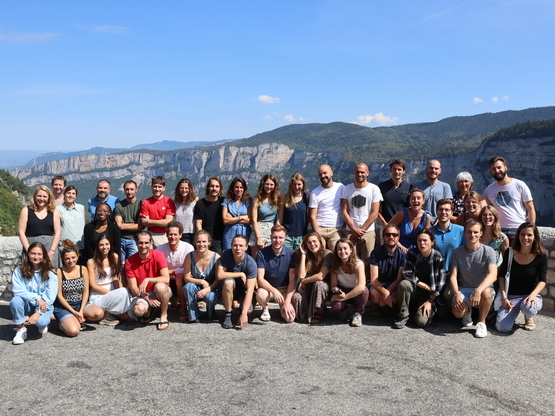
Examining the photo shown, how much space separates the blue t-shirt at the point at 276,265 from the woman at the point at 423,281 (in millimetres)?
1556

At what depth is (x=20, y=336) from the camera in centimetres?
584

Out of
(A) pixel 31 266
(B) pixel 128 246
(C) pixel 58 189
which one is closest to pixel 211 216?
(B) pixel 128 246

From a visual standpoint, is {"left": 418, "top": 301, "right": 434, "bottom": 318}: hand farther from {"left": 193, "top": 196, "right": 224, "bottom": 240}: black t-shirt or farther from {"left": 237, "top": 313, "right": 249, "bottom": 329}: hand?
Result: {"left": 193, "top": 196, "right": 224, "bottom": 240}: black t-shirt

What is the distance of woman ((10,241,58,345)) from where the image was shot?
6.01 meters

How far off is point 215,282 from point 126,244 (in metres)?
1.84

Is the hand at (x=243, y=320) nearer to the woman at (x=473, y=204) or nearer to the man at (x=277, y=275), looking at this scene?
the man at (x=277, y=275)

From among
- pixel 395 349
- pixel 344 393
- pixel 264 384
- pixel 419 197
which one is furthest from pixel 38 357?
pixel 419 197

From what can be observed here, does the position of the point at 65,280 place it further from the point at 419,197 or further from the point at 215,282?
the point at 419,197

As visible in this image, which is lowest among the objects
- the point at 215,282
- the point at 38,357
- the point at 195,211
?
the point at 38,357

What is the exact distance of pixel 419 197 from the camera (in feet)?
22.2

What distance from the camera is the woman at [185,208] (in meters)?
7.55

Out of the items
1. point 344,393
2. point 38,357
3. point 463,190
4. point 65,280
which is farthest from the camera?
point 463,190

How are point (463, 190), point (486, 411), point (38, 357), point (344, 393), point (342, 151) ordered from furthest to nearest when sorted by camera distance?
point (342, 151) < point (463, 190) < point (38, 357) < point (344, 393) < point (486, 411)

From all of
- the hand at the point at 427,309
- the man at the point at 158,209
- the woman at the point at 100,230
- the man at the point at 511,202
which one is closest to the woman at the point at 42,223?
the woman at the point at 100,230
